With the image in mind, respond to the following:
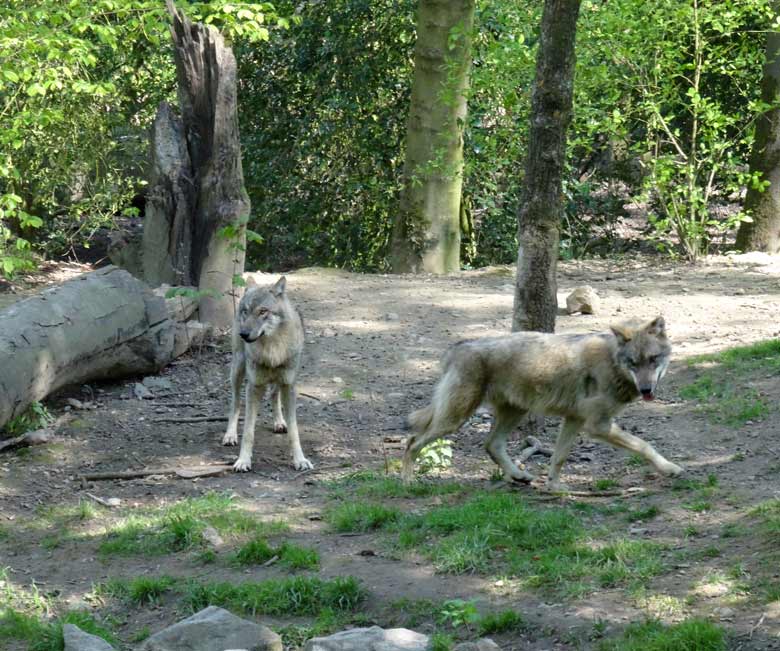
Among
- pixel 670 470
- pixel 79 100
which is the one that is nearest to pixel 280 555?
pixel 670 470

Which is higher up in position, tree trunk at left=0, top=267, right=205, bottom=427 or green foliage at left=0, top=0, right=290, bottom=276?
green foliage at left=0, top=0, right=290, bottom=276

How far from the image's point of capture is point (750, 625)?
196 inches

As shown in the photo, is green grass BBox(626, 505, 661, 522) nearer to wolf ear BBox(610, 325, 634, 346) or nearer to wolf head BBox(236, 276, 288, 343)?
wolf ear BBox(610, 325, 634, 346)

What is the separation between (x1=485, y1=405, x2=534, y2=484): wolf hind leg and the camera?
24.7ft

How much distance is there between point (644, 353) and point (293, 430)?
293cm

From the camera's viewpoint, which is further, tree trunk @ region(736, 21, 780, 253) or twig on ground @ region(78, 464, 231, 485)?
tree trunk @ region(736, 21, 780, 253)

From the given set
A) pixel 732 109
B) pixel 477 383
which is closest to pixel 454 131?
pixel 732 109

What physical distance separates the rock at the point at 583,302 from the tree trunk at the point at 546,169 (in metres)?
2.93

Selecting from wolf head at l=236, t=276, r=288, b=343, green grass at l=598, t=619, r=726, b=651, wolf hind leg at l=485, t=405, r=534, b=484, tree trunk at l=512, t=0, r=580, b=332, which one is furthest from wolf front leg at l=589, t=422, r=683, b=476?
wolf head at l=236, t=276, r=288, b=343

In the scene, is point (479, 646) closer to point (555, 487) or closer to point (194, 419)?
point (555, 487)

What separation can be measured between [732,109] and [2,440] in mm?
13177

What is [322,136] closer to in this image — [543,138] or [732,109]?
[732,109]

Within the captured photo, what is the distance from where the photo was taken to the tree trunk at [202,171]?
11.0 meters

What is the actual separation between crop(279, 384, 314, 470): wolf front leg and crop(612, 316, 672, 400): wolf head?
2670 mm
